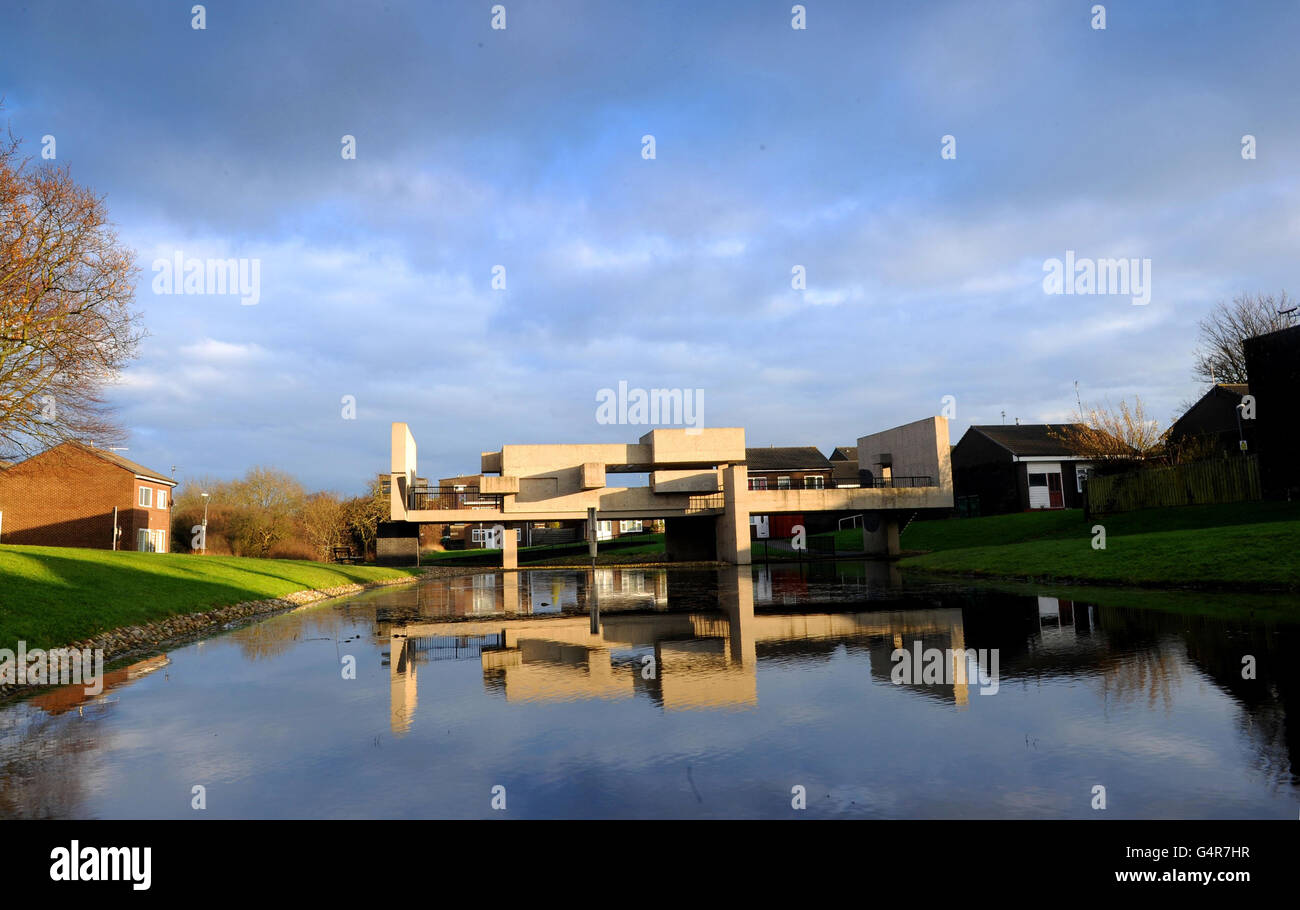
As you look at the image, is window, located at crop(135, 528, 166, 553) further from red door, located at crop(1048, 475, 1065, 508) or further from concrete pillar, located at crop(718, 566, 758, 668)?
red door, located at crop(1048, 475, 1065, 508)

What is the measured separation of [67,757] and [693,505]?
157ft

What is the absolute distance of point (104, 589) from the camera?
57.7 ft

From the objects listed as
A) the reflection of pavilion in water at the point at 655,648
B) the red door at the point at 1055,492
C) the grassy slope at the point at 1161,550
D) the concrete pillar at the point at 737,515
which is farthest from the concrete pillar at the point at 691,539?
the reflection of pavilion in water at the point at 655,648

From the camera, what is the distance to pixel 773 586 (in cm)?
2886

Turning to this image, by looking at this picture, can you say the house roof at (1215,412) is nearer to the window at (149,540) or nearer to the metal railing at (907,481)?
the metal railing at (907,481)

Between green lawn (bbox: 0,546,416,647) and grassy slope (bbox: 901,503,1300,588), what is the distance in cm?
2392

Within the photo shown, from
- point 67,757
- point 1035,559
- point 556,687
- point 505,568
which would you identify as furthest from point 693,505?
point 67,757

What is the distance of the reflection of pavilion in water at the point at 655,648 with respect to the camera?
961 cm

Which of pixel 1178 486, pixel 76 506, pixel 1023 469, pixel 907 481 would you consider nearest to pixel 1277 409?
pixel 1178 486

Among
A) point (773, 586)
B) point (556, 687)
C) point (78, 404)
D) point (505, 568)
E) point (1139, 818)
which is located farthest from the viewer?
point (505, 568)

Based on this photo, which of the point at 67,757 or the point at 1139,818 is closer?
the point at 1139,818

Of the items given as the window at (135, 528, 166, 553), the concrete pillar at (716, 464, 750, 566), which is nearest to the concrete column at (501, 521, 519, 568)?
the concrete pillar at (716, 464, 750, 566)

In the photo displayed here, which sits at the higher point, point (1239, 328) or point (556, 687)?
point (1239, 328)
